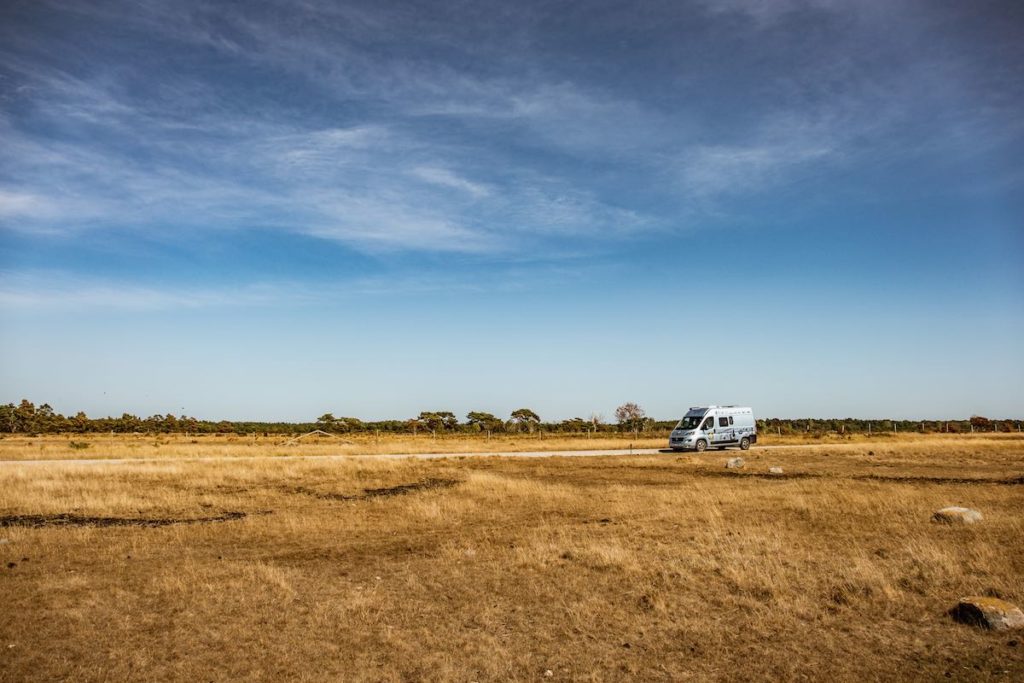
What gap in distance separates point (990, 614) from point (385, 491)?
17.8 metres

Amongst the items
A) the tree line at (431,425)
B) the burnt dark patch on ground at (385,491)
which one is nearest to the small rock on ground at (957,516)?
the burnt dark patch on ground at (385,491)

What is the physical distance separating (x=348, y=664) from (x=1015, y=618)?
8246 mm

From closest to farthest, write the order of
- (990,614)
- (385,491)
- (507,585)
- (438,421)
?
(990,614), (507,585), (385,491), (438,421)

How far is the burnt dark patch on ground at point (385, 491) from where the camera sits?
20.3 m

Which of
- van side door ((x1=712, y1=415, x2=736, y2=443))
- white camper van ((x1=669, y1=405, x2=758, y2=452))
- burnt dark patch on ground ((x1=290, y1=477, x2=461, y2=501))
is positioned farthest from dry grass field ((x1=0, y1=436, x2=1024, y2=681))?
van side door ((x1=712, y1=415, x2=736, y2=443))

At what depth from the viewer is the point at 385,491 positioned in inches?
857

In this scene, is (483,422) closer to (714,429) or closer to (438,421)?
(438,421)

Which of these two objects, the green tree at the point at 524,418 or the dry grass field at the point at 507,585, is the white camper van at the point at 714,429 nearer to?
the dry grass field at the point at 507,585

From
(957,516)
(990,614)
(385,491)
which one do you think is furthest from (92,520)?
(957,516)

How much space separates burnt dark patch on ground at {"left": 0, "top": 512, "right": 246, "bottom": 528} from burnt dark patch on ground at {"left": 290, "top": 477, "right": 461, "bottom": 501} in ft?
13.4

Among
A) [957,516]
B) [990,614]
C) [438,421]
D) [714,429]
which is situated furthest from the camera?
[438,421]

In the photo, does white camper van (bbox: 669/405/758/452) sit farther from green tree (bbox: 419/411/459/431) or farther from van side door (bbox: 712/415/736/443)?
green tree (bbox: 419/411/459/431)

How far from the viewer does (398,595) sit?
370 inches

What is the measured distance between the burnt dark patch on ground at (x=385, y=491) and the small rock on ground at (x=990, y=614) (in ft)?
52.5
